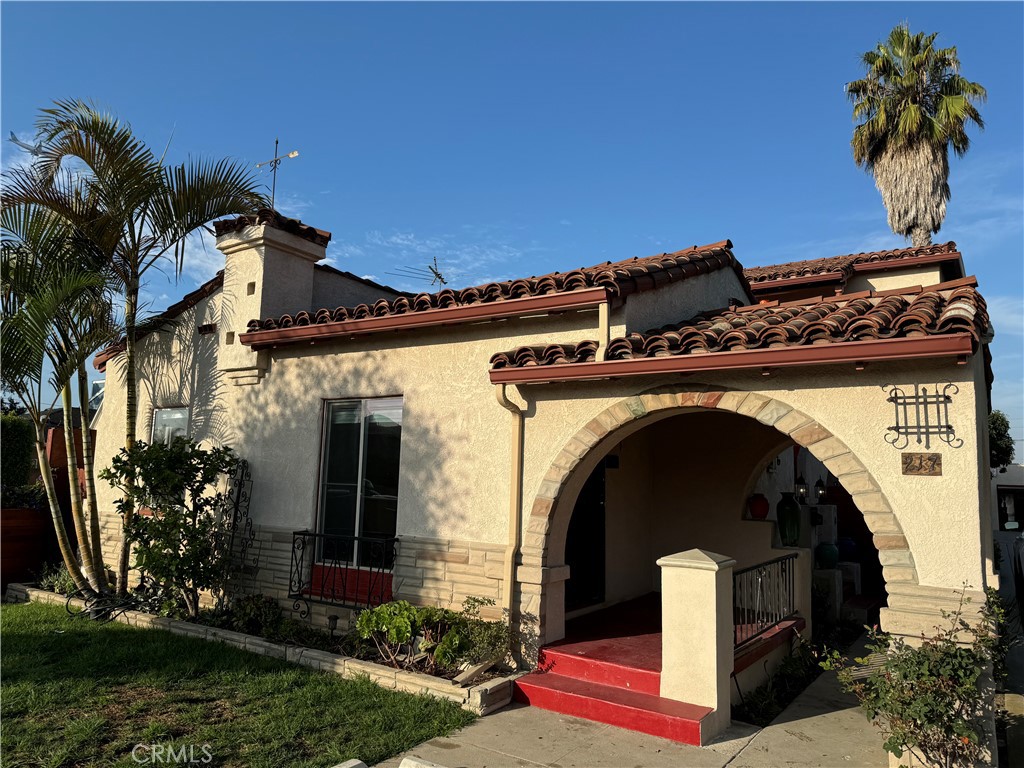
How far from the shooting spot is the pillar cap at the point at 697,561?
5.75m

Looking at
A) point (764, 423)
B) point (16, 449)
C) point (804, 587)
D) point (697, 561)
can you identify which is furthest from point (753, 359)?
point (16, 449)

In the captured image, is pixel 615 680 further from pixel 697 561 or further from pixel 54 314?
pixel 54 314

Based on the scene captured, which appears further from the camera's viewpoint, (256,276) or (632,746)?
(256,276)

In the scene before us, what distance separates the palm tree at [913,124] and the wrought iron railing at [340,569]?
54.8 feet

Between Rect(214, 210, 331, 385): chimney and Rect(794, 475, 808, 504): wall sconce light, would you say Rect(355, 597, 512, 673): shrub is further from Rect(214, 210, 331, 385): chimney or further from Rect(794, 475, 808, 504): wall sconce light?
Rect(794, 475, 808, 504): wall sconce light

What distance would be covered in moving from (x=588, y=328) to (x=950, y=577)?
12.4ft

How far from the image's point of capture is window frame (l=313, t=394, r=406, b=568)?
8.45m

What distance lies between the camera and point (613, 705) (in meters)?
5.95

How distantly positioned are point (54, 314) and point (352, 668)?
5.92m

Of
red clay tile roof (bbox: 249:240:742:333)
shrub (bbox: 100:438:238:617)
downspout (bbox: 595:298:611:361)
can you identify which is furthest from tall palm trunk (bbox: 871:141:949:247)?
shrub (bbox: 100:438:238:617)

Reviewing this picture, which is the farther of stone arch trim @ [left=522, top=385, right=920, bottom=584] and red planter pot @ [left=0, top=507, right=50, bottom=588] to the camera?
red planter pot @ [left=0, top=507, right=50, bottom=588]

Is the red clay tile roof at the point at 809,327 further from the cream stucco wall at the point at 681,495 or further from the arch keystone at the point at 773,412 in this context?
the cream stucco wall at the point at 681,495

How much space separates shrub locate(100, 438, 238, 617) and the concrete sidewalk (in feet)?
15.2

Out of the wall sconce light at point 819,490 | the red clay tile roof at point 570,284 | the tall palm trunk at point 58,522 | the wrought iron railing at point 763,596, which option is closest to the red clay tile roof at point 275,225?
the red clay tile roof at point 570,284
